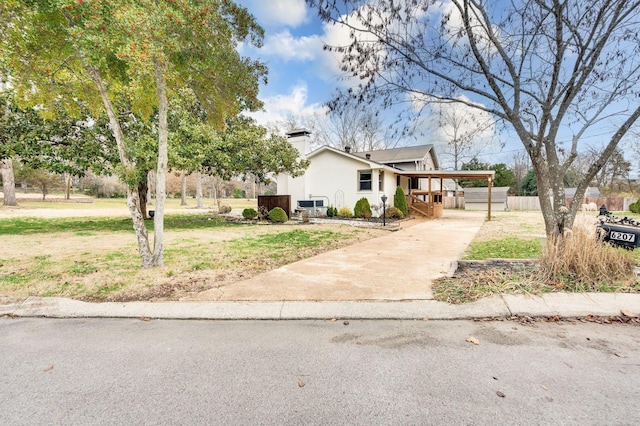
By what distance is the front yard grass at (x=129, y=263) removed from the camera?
4242mm

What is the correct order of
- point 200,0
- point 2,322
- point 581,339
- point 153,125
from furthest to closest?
1. point 153,125
2. point 200,0
3. point 2,322
4. point 581,339

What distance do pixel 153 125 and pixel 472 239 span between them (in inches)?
444

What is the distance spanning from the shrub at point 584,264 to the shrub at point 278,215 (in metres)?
10.9

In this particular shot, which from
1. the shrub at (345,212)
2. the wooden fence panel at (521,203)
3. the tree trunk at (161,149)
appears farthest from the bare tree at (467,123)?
the wooden fence panel at (521,203)

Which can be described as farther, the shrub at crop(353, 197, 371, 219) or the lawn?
the shrub at crop(353, 197, 371, 219)

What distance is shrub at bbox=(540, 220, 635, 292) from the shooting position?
3.92 m

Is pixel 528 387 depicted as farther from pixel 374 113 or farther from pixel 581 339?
pixel 374 113

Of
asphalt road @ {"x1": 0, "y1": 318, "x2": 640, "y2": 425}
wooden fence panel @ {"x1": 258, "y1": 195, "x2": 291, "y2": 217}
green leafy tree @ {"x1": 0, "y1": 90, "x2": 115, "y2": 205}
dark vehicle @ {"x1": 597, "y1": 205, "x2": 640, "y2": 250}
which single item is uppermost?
green leafy tree @ {"x1": 0, "y1": 90, "x2": 115, "y2": 205}

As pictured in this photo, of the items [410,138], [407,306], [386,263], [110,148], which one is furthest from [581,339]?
[110,148]

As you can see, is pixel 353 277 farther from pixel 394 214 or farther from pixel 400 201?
pixel 400 201

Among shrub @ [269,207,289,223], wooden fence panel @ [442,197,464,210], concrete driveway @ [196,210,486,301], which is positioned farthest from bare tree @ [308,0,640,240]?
wooden fence panel @ [442,197,464,210]

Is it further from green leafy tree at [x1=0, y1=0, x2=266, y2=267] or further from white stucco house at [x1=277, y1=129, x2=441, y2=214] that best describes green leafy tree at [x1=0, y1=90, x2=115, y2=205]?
white stucco house at [x1=277, y1=129, x2=441, y2=214]

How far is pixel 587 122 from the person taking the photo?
511 cm

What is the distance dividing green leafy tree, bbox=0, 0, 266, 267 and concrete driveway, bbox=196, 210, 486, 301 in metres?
2.29
